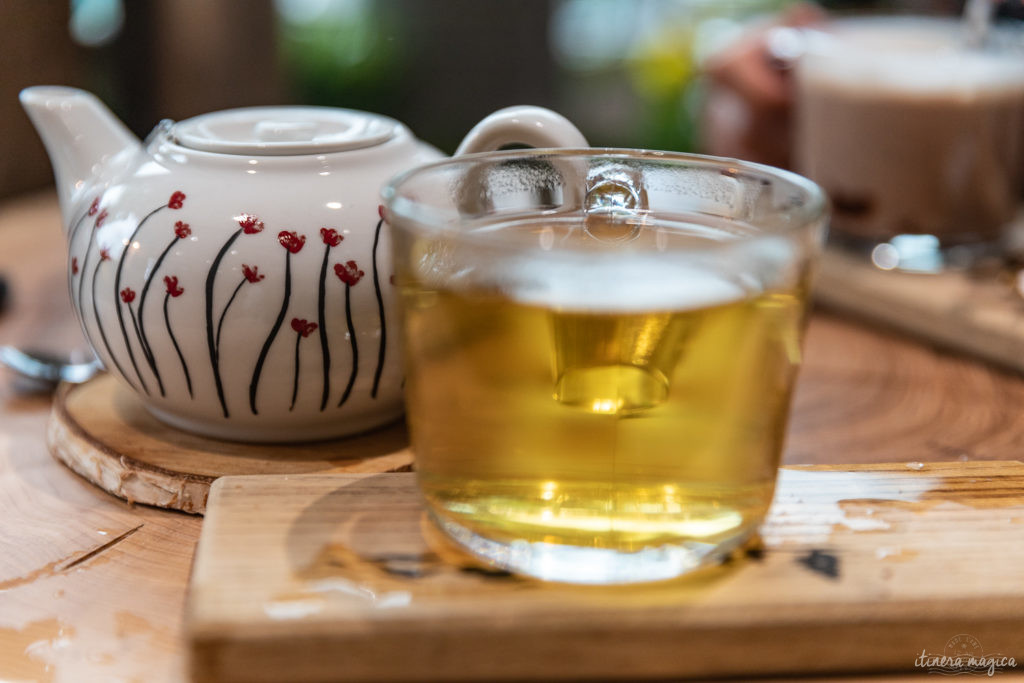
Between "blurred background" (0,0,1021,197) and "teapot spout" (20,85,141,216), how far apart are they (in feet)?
2.27

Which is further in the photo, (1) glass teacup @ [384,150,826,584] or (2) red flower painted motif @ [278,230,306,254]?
(2) red flower painted motif @ [278,230,306,254]

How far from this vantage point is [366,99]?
1958mm

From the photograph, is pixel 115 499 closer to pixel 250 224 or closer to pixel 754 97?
pixel 250 224

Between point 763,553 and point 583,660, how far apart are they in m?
0.09

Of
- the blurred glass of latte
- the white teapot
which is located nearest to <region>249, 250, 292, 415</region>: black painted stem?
the white teapot

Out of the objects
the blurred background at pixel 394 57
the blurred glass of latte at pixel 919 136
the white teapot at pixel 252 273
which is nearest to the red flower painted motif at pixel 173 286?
the white teapot at pixel 252 273

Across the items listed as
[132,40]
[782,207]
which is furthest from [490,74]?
[782,207]

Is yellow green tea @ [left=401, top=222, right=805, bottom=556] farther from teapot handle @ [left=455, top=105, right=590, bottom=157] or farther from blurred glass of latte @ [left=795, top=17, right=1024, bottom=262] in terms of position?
blurred glass of latte @ [left=795, top=17, right=1024, bottom=262]

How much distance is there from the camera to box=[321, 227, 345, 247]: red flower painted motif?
52 centimetres

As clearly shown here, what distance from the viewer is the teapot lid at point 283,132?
537mm

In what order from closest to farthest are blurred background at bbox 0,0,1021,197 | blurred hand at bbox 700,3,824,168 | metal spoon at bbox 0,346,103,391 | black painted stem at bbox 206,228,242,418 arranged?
black painted stem at bbox 206,228,242,418 → metal spoon at bbox 0,346,103,391 → blurred hand at bbox 700,3,824,168 → blurred background at bbox 0,0,1021,197

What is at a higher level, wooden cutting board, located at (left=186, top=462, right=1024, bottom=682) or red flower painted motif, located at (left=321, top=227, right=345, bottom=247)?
red flower painted motif, located at (left=321, top=227, right=345, bottom=247)

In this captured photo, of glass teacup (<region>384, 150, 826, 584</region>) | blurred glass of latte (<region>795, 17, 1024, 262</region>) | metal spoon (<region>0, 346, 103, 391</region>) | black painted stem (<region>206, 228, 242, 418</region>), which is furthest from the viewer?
blurred glass of latte (<region>795, 17, 1024, 262</region>)

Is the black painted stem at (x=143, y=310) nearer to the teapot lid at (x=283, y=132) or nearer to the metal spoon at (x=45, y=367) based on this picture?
the teapot lid at (x=283, y=132)
